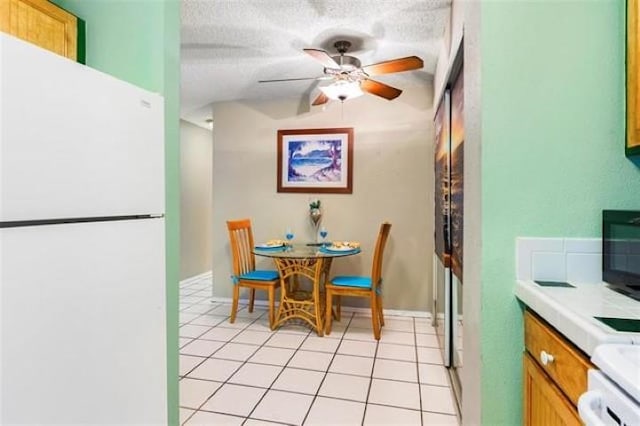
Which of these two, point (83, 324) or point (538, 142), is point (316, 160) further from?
point (83, 324)

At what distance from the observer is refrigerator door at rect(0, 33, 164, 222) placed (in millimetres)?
873

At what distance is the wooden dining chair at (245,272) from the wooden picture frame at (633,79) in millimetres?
2868

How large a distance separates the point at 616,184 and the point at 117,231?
1.75 meters

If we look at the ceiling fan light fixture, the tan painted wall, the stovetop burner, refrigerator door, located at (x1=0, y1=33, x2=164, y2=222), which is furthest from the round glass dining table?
the stovetop burner

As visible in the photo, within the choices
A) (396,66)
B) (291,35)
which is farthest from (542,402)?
(291,35)

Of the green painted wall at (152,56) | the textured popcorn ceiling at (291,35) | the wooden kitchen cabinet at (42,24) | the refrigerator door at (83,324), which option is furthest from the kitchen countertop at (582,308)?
the wooden kitchen cabinet at (42,24)

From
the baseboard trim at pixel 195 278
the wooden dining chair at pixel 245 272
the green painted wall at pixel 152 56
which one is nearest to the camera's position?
the green painted wall at pixel 152 56

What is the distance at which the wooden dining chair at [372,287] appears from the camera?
3152 mm

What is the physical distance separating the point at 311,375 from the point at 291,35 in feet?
8.05

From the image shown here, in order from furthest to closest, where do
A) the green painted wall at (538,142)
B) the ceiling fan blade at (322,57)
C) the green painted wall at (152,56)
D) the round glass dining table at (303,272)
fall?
the round glass dining table at (303,272) < the ceiling fan blade at (322,57) < the green painted wall at (152,56) < the green painted wall at (538,142)

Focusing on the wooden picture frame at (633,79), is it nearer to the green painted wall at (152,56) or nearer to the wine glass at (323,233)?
the green painted wall at (152,56)

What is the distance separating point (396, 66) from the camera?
2461mm

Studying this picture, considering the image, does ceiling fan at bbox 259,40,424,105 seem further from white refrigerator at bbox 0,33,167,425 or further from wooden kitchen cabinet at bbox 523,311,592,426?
wooden kitchen cabinet at bbox 523,311,592,426

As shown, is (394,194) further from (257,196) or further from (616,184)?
(616,184)
